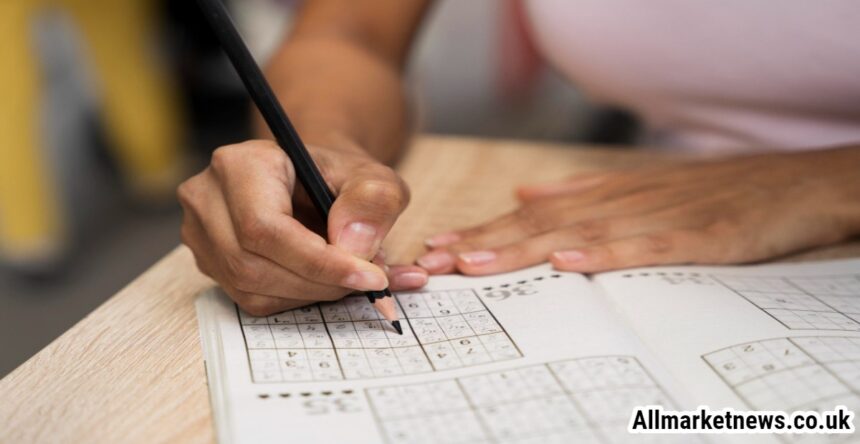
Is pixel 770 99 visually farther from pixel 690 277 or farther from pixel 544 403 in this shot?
pixel 544 403

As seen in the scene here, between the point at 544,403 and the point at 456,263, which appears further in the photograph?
the point at 456,263

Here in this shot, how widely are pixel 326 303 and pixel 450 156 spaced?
12.1 inches

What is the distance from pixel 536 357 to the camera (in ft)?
1.30

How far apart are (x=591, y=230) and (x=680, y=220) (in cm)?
6

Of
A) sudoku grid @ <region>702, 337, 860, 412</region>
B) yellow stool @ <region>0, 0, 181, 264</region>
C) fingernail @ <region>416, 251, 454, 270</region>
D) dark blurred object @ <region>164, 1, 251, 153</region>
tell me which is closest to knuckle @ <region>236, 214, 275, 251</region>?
fingernail @ <region>416, 251, 454, 270</region>

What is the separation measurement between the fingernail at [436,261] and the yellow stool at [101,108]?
51.8 inches

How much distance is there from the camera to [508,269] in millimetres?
502

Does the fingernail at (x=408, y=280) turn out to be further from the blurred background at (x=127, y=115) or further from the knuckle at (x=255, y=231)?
the blurred background at (x=127, y=115)

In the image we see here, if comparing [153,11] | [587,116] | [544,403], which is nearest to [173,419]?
[544,403]

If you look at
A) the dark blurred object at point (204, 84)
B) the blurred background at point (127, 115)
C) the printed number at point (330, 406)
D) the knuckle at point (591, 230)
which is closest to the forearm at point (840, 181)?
the knuckle at point (591, 230)

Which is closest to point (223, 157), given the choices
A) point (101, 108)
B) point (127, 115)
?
point (127, 115)

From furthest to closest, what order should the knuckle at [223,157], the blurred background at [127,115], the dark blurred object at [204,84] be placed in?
the dark blurred object at [204,84]
the blurred background at [127,115]
the knuckle at [223,157]

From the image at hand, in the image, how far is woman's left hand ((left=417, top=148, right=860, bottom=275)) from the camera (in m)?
0.51

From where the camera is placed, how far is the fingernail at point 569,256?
50 cm
